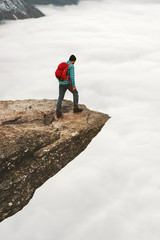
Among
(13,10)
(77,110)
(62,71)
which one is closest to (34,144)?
(62,71)

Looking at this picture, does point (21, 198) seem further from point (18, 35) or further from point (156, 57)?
point (18, 35)

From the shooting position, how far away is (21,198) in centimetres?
483

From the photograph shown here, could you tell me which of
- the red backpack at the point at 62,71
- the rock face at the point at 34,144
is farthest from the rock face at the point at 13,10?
the red backpack at the point at 62,71

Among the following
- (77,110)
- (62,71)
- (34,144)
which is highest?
(62,71)

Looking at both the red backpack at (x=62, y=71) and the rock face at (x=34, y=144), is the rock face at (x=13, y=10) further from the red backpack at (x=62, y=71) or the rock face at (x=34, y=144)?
the red backpack at (x=62, y=71)

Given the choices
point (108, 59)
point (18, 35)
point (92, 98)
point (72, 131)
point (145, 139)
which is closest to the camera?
point (72, 131)

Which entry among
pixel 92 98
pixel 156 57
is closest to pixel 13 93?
pixel 92 98

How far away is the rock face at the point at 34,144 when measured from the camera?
16.0ft

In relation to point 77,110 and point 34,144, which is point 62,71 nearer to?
point 77,110

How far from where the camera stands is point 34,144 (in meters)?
5.71

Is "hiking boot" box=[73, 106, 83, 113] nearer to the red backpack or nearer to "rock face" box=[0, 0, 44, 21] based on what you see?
the red backpack

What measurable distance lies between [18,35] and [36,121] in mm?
44036

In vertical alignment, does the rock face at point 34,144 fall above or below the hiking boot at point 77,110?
below

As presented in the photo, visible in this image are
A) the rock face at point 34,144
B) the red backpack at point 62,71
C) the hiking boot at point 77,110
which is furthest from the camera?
the hiking boot at point 77,110
